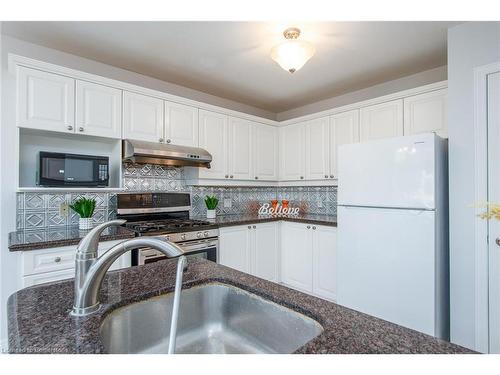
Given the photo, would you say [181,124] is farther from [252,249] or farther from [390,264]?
[390,264]

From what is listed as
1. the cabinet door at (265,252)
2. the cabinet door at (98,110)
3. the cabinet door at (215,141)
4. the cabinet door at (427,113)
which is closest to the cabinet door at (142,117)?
the cabinet door at (98,110)

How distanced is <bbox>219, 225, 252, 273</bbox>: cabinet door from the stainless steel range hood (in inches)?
30.9

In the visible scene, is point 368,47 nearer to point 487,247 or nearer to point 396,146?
point 396,146

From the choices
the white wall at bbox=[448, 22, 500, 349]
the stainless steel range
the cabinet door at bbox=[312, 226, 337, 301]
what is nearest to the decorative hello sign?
the cabinet door at bbox=[312, 226, 337, 301]

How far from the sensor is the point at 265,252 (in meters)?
3.18

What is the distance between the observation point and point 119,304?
2.74ft

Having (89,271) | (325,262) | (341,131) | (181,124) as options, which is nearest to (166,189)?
(181,124)

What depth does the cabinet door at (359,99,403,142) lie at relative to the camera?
273cm

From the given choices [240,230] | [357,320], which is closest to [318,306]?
[357,320]

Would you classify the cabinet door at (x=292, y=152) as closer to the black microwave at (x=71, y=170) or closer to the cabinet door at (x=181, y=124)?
the cabinet door at (x=181, y=124)

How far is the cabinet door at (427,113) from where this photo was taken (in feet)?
7.97

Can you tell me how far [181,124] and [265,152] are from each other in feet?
4.05

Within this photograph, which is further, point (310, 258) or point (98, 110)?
point (310, 258)

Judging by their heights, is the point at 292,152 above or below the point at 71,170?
above
